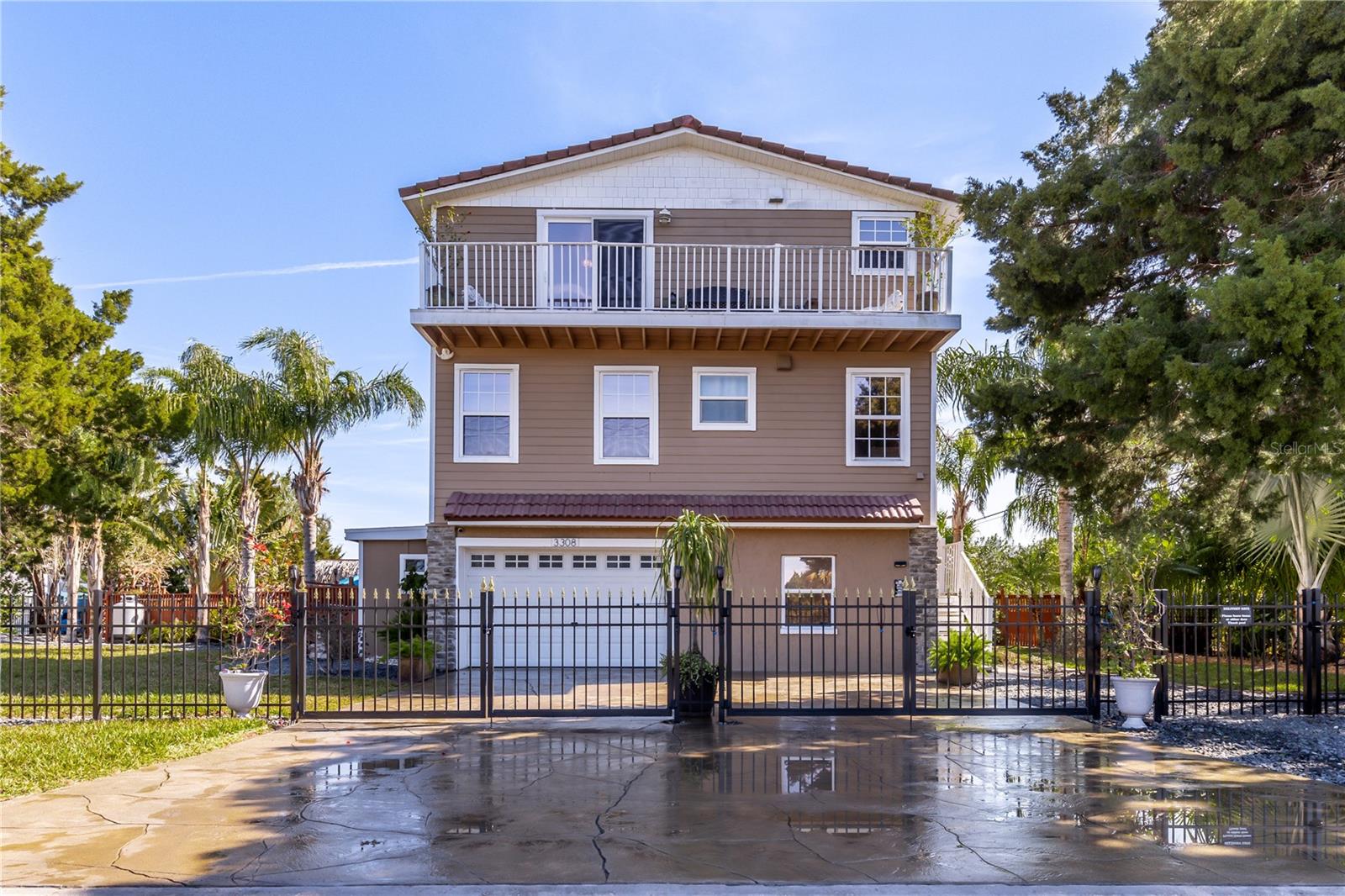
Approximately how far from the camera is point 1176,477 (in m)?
15.3

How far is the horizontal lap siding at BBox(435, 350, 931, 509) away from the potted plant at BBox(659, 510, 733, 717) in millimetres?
5945

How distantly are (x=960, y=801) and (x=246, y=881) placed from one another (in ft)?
17.0

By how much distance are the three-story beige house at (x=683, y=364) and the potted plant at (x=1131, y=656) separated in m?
6.01

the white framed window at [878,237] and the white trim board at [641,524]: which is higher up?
the white framed window at [878,237]

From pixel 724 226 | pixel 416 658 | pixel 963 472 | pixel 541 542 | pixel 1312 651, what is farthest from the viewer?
pixel 963 472

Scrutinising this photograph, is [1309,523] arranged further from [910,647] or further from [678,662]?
[678,662]

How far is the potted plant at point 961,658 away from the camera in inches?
627

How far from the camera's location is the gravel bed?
10.1 metres

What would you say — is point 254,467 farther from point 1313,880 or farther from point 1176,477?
point 1313,880

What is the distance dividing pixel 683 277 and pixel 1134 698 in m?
10.5

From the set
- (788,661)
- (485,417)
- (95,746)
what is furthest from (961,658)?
(95,746)

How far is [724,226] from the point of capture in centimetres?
1984

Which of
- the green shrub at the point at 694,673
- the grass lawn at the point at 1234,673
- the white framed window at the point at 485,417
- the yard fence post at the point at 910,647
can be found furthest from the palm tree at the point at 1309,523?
the white framed window at the point at 485,417

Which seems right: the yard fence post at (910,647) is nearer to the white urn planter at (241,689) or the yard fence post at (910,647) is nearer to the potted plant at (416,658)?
the white urn planter at (241,689)
